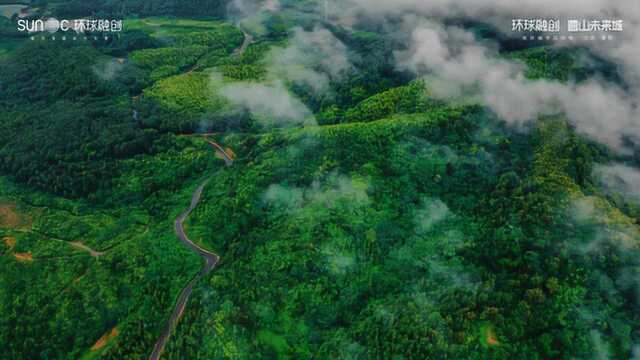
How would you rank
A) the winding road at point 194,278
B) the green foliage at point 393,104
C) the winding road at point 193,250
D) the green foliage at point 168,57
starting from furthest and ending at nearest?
the green foliage at point 168,57, the green foliage at point 393,104, the winding road at point 193,250, the winding road at point 194,278

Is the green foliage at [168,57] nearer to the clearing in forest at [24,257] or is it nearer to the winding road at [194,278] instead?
the winding road at [194,278]

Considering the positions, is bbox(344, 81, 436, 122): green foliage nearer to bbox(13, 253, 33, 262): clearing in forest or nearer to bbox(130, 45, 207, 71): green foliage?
bbox(130, 45, 207, 71): green foliage

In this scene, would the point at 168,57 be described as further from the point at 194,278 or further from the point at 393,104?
the point at 194,278

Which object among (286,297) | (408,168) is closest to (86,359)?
(286,297)

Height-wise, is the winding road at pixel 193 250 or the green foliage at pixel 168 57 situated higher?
the green foliage at pixel 168 57

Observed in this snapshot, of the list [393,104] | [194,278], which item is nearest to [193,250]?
[194,278]

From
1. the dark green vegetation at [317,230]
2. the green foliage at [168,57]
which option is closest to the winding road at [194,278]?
the dark green vegetation at [317,230]

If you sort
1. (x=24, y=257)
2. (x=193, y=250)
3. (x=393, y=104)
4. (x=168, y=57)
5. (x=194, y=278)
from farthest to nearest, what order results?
1. (x=168, y=57)
2. (x=393, y=104)
3. (x=193, y=250)
4. (x=194, y=278)
5. (x=24, y=257)

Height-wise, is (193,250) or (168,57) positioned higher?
(168,57)
